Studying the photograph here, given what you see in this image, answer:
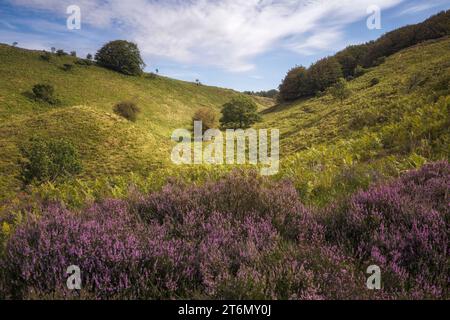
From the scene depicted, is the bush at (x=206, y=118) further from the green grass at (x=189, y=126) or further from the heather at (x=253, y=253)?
the heather at (x=253, y=253)

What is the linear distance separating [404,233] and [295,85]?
65876 mm

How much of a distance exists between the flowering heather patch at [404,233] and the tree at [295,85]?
6161cm

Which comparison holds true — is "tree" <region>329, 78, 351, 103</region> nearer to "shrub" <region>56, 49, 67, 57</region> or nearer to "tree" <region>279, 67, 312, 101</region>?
"tree" <region>279, 67, 312, 101</region>

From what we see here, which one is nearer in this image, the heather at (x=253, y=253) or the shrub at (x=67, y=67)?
the heather at (x=253, y=253)

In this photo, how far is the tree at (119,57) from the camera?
68438 millimetres

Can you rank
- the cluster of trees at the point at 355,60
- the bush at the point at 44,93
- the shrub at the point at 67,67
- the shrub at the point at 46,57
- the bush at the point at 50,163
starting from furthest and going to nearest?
the shrub at the point at 46,57
the shrub at the point at 67,67
the cluster of trees at the point at 355,60
the bush at the point at 44,93
the bush at the point at 50,163

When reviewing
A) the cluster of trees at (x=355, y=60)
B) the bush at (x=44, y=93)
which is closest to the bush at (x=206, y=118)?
the cluster of trees at (x=355, y=60)

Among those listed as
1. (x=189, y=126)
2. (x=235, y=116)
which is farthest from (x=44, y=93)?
(x=235, y=116)

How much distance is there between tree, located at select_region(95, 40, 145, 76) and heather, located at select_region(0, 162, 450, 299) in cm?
7158

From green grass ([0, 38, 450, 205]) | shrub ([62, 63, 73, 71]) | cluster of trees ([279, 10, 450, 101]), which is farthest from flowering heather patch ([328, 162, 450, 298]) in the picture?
shrub ([62, 63, 73, 71])

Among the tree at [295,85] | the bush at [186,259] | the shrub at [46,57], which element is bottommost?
the bush at [186,259]

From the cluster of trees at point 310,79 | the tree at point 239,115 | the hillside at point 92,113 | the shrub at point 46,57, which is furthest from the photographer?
the cluster of trees at point 310,79

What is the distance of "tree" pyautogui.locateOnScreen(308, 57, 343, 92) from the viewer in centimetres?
5844

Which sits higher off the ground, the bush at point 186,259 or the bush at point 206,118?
the bush at point 206,118
